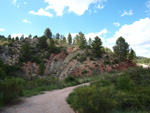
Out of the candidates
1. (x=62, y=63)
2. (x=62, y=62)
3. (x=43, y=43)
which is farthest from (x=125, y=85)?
(x=43, y=43)

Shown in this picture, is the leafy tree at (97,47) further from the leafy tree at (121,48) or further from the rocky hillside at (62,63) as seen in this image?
the leafy tree at (121,48)

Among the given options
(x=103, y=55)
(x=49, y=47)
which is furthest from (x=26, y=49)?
(x=103, y=55)

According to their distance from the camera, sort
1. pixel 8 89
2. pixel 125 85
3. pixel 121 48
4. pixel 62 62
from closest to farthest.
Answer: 1. pixel 8 89
2. pixel 125 85
3. pixel 121 48
4. pixel 62 62

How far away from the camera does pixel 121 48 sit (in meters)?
33.3

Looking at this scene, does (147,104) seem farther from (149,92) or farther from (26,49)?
(26,49)

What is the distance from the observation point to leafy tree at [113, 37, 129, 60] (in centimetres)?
3291

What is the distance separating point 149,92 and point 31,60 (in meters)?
35.4

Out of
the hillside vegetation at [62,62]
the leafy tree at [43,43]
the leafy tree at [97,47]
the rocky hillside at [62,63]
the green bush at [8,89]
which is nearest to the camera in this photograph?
the green bush at [8,89]

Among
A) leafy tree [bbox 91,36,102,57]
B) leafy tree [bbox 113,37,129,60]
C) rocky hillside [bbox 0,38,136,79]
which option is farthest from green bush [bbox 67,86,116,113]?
leafy tree [bbox 113,37,129,60]

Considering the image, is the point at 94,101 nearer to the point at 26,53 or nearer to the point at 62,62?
the point at 62,62

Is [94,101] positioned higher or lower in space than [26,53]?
lower

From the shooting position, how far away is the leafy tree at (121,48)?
32906 millimetres

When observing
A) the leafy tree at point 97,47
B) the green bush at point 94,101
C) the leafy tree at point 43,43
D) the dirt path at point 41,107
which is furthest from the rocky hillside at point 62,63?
the green bush at point 94,101

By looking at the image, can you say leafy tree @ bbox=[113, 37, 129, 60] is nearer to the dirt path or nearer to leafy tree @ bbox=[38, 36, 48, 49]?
leafy tree @ bbox=[38, 36, 48, 49]
